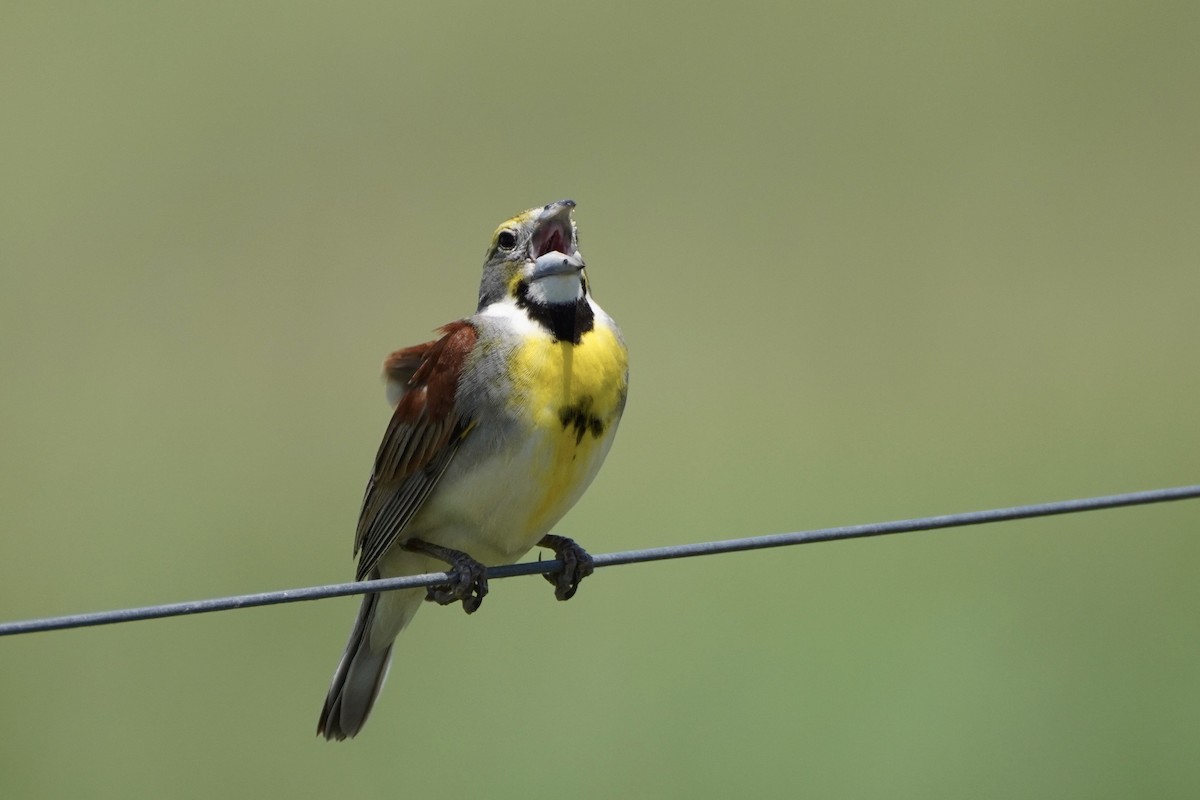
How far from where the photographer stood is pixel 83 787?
1028cm

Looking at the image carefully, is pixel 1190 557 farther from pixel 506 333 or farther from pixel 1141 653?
pixel 506 333

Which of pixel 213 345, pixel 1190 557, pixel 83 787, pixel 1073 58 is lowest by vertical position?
pixel 83 787

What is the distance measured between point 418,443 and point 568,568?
0.68 m

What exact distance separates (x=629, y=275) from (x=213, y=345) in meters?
3.31

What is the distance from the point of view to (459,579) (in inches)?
233

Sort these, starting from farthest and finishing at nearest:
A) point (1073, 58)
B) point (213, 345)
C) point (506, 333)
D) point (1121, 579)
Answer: point (1073, 58), point (213, 345), point (1121, 579), point (506, 333)

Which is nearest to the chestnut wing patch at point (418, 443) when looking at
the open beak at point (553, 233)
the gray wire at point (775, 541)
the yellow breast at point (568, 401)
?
the yellow breast at point (568, 401)

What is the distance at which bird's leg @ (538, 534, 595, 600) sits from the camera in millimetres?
6234

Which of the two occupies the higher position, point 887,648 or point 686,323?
point 686,323

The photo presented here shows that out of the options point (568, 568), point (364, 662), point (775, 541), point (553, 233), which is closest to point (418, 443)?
point (568, 568)

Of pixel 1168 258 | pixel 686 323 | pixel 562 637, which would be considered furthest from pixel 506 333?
pixel 1168 258

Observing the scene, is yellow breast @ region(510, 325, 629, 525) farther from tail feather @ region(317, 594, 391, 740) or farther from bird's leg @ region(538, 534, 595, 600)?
tail feather @ region(317, 594, 391, 740)

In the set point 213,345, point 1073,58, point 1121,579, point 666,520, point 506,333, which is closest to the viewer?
point 506,333

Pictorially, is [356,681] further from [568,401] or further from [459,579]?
[568,401]
